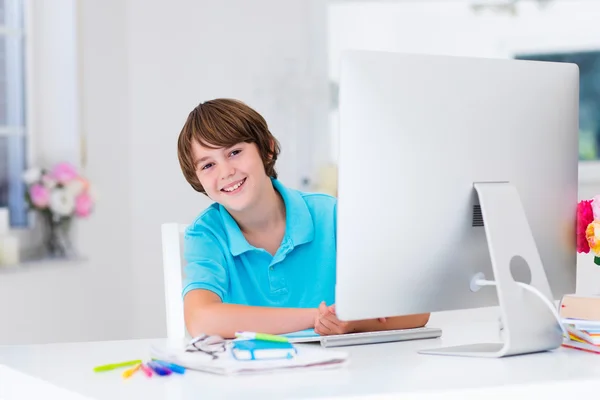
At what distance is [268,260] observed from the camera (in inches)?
73.2

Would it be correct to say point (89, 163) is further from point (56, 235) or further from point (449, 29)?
point (449, 29)

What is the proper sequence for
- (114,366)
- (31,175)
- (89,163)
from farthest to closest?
(89,163), (31,175), (114,366)

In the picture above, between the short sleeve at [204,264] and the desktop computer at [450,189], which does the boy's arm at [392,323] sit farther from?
the short sleeve at [204,264]

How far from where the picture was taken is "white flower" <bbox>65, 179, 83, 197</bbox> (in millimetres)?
A: 3301

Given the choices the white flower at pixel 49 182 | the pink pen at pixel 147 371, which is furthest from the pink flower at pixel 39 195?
the pink pen at pixel 147 371

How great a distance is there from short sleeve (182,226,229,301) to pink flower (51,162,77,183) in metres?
1.58

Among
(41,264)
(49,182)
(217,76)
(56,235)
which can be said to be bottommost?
(41,264)

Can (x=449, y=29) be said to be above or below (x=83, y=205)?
above

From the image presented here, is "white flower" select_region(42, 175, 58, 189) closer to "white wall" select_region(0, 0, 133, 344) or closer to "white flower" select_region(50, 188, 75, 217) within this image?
"white flower" select_region(50, 188, 75, 217)

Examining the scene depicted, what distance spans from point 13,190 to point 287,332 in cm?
209

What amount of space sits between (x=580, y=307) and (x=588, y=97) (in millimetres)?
2615

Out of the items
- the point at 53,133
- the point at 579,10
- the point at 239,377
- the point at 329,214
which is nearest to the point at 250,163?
the point at 329,214

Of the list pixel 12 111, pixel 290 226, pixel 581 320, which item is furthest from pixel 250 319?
pixel 12 111

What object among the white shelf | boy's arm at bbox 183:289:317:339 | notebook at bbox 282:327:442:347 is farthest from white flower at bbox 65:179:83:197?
notebook at bbox 282:327:442:347
